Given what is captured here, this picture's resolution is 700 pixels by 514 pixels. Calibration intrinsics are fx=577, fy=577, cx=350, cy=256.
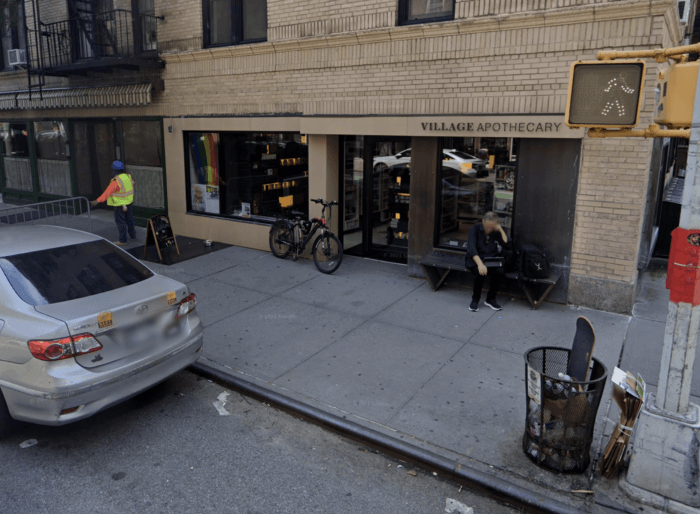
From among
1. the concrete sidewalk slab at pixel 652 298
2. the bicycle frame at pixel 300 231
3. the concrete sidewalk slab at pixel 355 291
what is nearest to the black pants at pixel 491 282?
the concrete sidewalk slab at pixel 355 291

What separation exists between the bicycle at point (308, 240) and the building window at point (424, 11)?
3.29m

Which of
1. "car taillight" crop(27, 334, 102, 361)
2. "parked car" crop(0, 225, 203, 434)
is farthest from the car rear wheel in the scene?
"car taillight" crop(27, 334, 102, 361)

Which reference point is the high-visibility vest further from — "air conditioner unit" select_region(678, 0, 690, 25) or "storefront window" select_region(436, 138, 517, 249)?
"air conditioner unit" select_region(678, 0, 690, 25)

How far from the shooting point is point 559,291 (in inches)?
329

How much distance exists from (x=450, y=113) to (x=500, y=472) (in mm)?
5749

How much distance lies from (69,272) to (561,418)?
4472 millimetres

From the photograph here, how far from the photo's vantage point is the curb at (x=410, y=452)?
13.9ft

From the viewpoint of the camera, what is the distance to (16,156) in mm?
17766

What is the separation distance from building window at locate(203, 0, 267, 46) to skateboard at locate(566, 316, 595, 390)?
8.76 meters

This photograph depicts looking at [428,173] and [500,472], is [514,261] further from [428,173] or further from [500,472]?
[500,472]

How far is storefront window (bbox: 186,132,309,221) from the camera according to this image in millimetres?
11242

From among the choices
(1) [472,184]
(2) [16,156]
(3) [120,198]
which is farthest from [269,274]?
(2) [16,156]

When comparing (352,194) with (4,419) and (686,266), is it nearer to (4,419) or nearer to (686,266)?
(4,419)

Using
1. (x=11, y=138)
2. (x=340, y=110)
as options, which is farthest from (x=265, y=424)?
(x=11, y=138)
